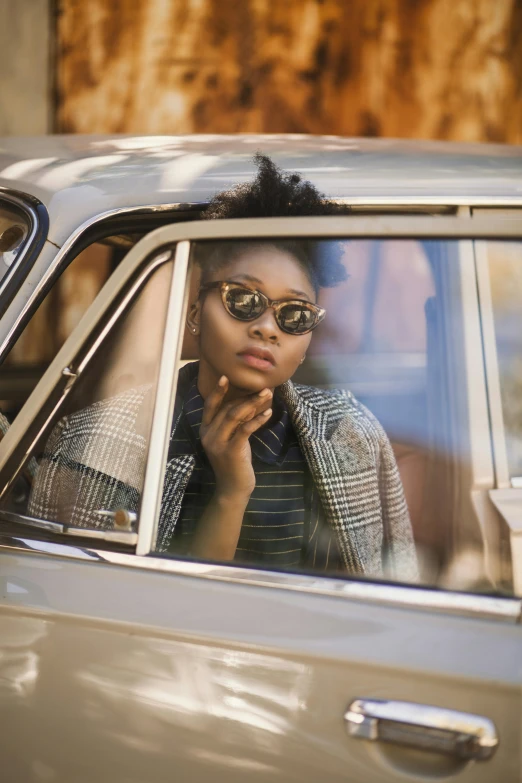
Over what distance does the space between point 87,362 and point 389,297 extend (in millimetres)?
663

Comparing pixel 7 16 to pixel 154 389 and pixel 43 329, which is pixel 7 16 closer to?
pixel 43 329

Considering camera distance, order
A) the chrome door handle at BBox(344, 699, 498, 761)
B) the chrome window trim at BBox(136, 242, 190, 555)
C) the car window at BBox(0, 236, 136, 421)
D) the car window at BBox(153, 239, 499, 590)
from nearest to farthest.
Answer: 1. the chrome door handle at BBox(344, 699, 498, 761)
2. the chrome window trim at BBox(136, 242, 190, 555)
3. the car window at BBox(153, 239, 499, 590)
4. the car window at BBox(0, 236, 136, 421)

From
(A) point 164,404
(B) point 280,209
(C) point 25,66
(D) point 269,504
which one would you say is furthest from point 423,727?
(C) point 25,66

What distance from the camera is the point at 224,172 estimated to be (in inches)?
62.1

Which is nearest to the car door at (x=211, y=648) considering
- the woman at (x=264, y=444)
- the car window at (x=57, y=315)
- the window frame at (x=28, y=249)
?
the woman at (x=264, y=444)

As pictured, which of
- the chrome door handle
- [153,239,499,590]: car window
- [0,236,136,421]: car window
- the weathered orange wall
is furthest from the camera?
the weathered orange wall

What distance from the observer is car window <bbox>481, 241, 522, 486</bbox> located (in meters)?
1.44

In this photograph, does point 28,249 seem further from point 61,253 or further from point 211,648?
point 211,648

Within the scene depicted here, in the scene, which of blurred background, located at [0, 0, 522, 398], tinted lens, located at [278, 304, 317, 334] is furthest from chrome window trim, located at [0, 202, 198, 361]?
blurred background, located at [0, 0, 522, 398]

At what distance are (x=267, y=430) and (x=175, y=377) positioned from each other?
0.30 m

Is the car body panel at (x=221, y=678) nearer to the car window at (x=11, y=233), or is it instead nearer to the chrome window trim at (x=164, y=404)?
the chrome window trim at (x=164, y=404)

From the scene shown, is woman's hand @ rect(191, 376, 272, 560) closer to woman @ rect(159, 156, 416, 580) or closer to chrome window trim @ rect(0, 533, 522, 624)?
woman @ rect(159, 156, 416, 580)

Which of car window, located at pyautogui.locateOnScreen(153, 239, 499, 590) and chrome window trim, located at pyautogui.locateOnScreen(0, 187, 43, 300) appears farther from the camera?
chrome window trim, located at pyautogui.locateOnScreen(0, 187, 43, 300)

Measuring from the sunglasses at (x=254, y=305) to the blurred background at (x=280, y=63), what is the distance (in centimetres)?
316
